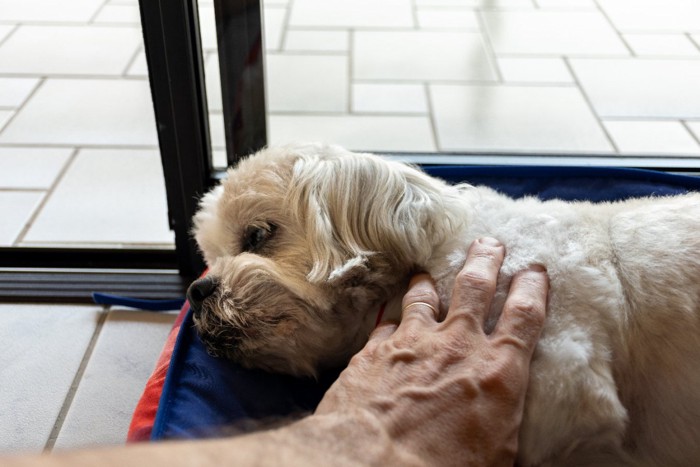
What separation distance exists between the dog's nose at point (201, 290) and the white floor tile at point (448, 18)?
1.98 meters

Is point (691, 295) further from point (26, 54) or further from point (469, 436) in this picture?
point (26, 54)

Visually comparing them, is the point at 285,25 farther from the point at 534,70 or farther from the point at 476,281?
the point at 476,281

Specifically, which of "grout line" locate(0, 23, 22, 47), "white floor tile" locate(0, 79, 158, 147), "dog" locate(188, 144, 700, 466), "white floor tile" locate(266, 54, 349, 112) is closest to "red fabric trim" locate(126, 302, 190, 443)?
"dog" locate(188, 144, 700, 466)

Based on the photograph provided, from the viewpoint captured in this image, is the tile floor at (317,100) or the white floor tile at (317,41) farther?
the white floor tile at (317,41)

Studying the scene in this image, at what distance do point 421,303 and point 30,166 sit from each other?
65.5 inches

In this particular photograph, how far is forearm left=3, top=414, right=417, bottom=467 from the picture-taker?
51 cm

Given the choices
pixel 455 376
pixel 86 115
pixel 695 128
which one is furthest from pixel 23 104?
pixel 695 128

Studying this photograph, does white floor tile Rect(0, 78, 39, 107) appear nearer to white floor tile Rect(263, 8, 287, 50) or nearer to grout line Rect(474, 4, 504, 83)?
white floor tile Rect(263, 8, 287, 50)

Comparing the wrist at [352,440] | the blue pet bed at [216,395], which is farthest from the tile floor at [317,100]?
the wrist at [352,440]

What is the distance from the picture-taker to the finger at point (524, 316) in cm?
94

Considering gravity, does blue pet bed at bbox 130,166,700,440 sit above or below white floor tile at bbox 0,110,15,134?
above

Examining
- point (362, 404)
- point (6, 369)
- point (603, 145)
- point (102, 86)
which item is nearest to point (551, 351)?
point (362, 404)

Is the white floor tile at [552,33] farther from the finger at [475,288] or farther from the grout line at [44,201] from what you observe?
the finger at [475,288]

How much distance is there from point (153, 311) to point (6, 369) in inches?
14.6
